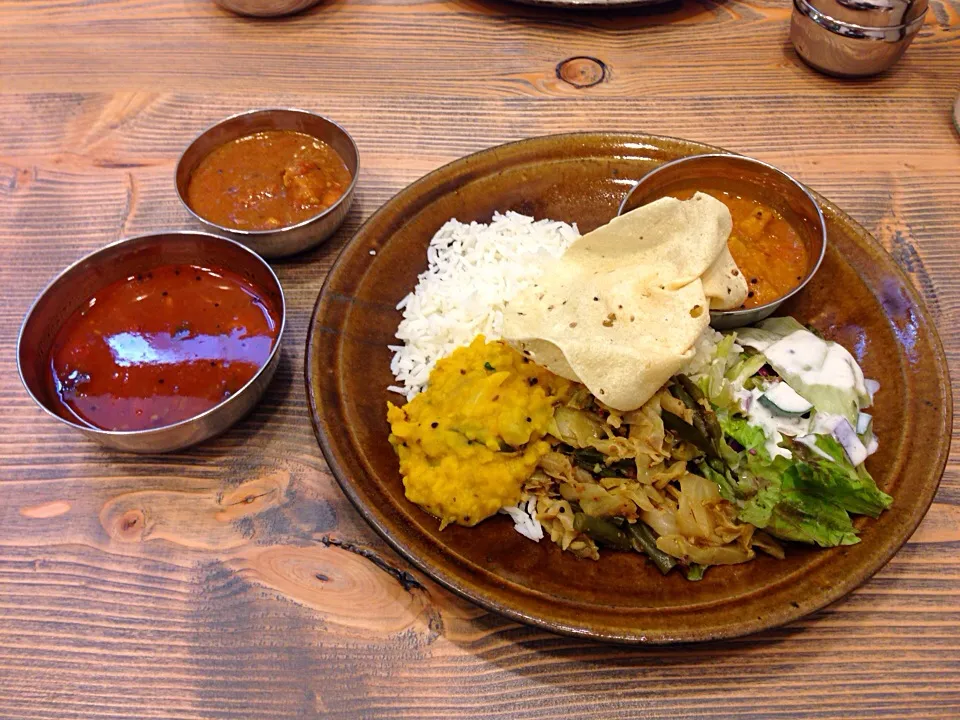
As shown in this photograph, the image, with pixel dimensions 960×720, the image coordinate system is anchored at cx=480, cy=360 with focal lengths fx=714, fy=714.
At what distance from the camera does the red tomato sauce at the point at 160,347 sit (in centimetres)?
216

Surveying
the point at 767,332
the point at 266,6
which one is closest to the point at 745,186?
the point at 767,332

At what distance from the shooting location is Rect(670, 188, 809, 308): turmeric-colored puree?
7.88 feet

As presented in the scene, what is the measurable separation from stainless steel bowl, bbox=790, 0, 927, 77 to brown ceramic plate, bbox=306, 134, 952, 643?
1.20 m

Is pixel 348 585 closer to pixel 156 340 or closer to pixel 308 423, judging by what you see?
pixel 308 423

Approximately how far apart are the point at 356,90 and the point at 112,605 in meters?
2.50

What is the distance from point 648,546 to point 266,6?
3272mm

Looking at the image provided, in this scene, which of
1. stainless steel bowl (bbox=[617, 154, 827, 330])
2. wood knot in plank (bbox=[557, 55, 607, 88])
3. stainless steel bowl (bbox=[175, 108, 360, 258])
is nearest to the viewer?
stainless steel bowl (bbox=[617, 154, 827, 330])

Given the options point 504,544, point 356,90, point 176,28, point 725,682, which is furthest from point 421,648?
point 176,28

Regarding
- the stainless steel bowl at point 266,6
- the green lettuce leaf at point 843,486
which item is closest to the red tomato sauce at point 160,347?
the green lettuce leaf at point 843,486

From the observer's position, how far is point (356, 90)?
136 inches

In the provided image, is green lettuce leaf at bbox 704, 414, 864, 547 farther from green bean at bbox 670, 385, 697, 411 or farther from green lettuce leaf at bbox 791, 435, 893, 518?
green bean at bbox 670, 385, 697, 411

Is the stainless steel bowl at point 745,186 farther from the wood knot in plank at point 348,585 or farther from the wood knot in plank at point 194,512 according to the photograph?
the wood knot in plank at point 194,512

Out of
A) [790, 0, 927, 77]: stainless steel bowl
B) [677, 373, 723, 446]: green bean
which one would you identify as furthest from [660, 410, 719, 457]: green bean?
[790, 0, 927, 77]: stainless steel bowl

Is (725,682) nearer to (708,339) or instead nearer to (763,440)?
(763,440)
